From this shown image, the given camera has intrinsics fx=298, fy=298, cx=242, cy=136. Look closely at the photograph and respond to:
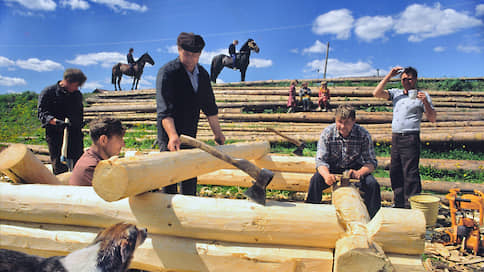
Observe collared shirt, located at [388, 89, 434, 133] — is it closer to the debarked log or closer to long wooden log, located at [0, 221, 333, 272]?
the debarked log

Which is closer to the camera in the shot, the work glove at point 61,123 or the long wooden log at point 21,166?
the long wooden log at point 21,166

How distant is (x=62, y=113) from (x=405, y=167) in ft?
17.3

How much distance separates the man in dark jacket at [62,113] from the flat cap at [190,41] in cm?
221

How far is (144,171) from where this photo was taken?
2.20 meters

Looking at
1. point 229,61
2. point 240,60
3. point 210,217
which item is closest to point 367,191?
point 210,217

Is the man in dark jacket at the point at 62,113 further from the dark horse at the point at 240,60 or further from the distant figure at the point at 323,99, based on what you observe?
the dark horse at the point at 240,60

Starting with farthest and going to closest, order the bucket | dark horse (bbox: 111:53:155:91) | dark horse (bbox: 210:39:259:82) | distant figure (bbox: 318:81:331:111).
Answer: dark horse (bbox: 111:53:155:91) → dark horse (bbox: 210:39:259:82) → distant figure (bbox: 318:81:331:111) → the bucket

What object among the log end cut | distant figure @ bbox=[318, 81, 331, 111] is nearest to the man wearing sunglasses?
the log end cut

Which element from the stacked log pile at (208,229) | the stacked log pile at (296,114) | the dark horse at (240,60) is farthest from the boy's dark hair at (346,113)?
the dark horse at (240,60)

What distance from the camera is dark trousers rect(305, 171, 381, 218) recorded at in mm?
3488

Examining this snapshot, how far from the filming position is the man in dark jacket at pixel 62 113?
4402 millimetres

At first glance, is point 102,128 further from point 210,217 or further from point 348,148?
point 348,148

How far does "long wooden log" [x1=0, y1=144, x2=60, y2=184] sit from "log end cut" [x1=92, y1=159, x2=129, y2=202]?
1.15 meters

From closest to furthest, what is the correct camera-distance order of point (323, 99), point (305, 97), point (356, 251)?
point (356, 251) → point (323, 99) → point (305, 97)
